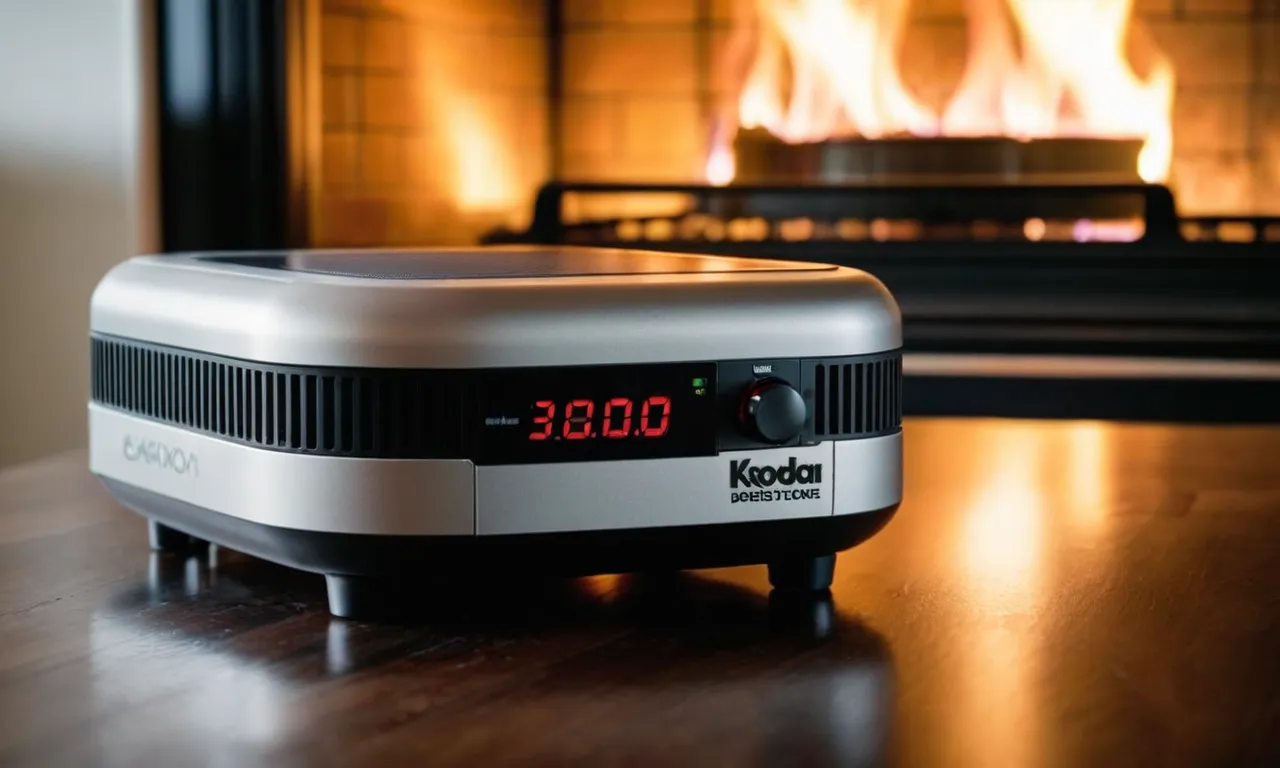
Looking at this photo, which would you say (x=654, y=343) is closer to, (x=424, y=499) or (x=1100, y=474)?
(x=424, y=499)

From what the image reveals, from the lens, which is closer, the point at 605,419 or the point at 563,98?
the point at 605,419

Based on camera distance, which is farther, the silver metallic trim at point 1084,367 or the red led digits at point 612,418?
the silver metallic trim at point 1084,367

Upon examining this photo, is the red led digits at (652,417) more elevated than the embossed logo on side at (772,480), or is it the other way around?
the red led digits at (652,417)

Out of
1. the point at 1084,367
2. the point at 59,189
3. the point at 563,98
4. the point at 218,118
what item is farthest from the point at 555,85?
the point at 1084,367

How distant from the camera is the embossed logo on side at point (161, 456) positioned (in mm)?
563

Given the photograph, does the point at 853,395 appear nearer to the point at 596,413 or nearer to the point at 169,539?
the point at 596,413

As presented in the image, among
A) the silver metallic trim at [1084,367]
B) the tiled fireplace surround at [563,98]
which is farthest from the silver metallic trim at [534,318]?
the tiled fireplace surround at [563,98]

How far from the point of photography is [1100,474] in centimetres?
88

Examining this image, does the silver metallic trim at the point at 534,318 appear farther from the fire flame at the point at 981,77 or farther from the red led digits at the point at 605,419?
the fire flame at the point at 981,77

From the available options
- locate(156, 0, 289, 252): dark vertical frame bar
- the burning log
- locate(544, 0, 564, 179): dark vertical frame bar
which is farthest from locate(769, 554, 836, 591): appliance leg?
locate(544, 0, 564, 179): dark vertical frame bar

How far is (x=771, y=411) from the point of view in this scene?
534 mm

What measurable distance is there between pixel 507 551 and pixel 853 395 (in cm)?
13

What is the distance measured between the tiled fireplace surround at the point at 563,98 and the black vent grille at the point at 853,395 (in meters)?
1.93

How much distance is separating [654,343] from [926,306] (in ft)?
5.24
